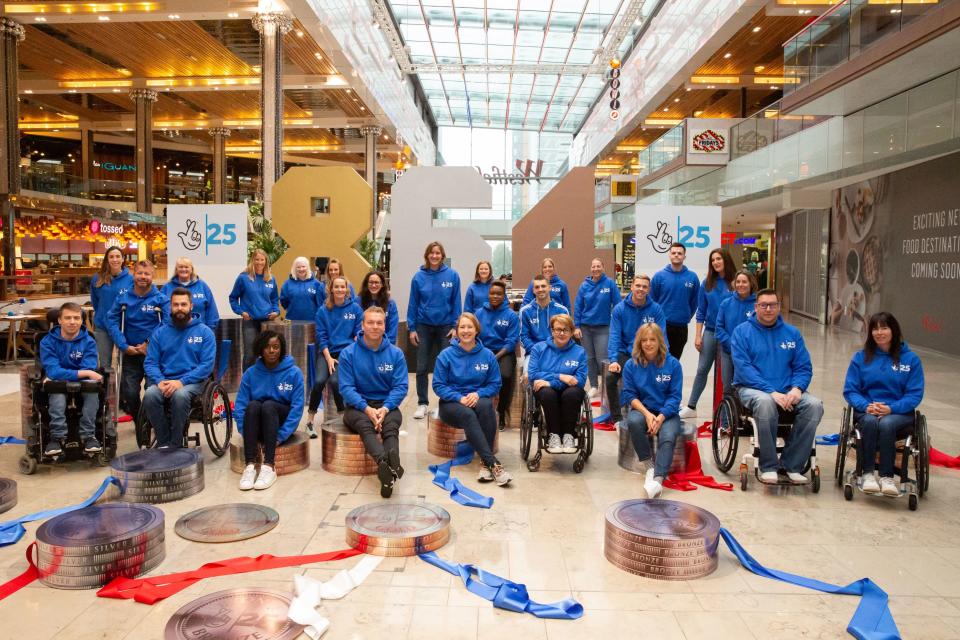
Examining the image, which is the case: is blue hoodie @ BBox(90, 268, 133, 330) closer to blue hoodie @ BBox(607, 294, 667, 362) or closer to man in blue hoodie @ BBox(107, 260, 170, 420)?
man in blue hoodie @ BBox(107, 260, 170, 420)

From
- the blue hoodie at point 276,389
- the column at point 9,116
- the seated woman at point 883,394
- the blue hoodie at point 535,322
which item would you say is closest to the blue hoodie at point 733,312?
the seated woman at point 883,394

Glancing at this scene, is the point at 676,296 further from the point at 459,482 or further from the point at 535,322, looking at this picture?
the point at 459,482

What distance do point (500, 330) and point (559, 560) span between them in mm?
3076

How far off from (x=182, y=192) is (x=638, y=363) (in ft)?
92.1

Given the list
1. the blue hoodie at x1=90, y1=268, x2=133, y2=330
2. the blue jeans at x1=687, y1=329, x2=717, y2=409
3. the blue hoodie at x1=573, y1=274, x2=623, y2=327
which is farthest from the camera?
the blue hoodie at x1=573, y1=274, x2=623, y2=327

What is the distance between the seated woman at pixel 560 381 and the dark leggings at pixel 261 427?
6.09 feet

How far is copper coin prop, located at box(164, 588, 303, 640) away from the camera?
8.85 ft

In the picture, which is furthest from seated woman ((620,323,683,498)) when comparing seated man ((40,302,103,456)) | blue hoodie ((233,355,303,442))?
seated man ((40,302,103,456))

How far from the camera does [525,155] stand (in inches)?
1666

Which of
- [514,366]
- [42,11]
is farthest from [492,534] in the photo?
[42,11]

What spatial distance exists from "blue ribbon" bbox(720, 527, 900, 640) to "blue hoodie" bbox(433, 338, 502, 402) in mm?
2029

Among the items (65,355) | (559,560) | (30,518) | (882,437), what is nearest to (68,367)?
(65,355)

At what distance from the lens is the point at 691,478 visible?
489 centimetres

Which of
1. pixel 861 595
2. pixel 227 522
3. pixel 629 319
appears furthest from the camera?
pixel 629 319
